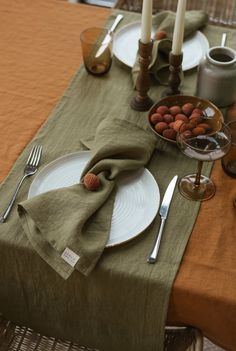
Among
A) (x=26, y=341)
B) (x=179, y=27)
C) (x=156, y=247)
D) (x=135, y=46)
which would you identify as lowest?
(x=26, y=341)

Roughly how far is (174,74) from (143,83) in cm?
7

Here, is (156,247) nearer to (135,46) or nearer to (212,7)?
(135,46)

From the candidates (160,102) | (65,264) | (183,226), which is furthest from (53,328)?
(160,102)

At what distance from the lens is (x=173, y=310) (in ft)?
2.97

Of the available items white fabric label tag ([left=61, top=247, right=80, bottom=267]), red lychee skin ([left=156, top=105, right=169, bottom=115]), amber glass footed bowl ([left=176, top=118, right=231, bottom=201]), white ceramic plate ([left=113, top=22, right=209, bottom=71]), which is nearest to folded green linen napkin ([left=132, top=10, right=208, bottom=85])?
white ceramic plate ([left=113, top=22, right=209, bottom=71])

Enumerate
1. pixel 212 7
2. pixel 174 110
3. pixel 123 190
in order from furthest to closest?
pixel 212 7 → pixel 174 110 → pixel 123 190

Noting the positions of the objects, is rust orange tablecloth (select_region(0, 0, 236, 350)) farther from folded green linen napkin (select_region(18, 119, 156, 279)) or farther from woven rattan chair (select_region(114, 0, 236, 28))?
woven rattan chair (select_region(114, 0, 236, 28))

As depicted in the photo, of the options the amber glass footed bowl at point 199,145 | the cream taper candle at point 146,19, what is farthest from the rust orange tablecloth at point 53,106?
the cream taper candle at point 146,19

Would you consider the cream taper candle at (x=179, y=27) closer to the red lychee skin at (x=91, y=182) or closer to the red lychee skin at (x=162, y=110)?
the red lychee skin at (x=162, y=110)

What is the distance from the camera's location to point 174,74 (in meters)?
1.16

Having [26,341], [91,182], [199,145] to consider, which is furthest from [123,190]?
[26,341]

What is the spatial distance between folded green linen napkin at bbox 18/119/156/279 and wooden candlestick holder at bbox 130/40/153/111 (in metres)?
0.16

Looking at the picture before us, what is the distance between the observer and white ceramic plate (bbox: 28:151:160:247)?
0.93 meters

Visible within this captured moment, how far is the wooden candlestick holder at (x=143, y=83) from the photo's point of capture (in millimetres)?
1097
